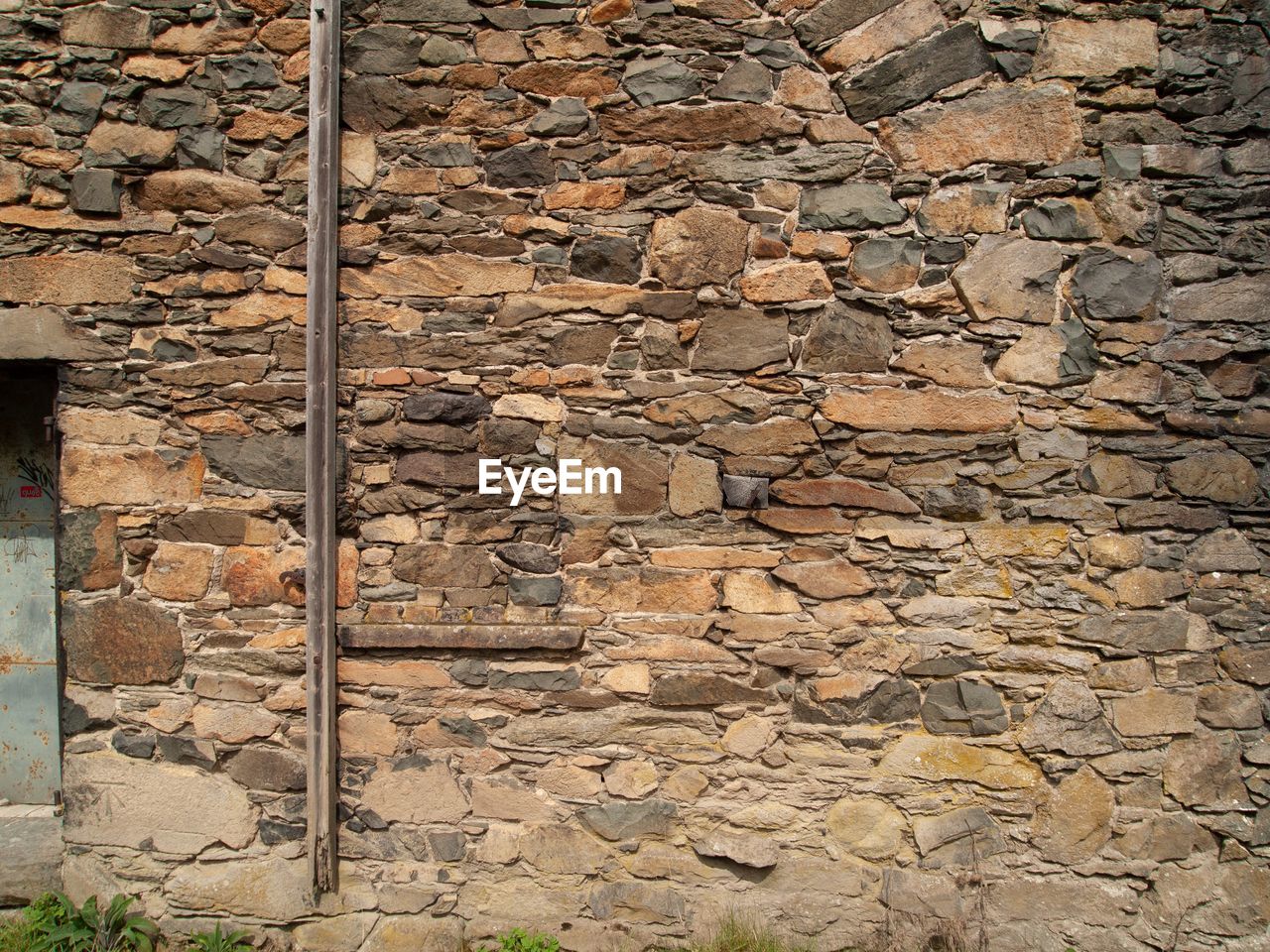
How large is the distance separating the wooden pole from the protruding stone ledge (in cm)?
11

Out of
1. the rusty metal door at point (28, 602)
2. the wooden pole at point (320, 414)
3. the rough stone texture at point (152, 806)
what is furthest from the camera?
the rusty metal door at point (28, 602)

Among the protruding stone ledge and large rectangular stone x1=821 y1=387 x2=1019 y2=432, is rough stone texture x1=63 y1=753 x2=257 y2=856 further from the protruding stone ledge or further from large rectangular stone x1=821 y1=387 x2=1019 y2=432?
large rectangular stone x1=821 y1=387 x2=1019 y2=432

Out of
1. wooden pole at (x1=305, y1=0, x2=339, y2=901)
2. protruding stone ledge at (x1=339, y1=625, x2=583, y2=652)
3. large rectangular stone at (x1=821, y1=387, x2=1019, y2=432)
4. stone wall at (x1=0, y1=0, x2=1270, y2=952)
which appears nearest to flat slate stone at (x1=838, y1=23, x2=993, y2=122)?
stone wall at (x1=0, y1=0, x2=1270, y2=952)

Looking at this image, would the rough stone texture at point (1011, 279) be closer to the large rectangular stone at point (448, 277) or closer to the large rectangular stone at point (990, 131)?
the large rectangular stone at point (990, 131)

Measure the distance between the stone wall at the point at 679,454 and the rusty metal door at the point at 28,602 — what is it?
0.42 m

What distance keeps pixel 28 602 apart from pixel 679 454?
106 inches

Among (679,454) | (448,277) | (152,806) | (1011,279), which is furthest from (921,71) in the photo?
(152,806)

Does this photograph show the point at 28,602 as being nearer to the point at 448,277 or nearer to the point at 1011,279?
the point at 448,277

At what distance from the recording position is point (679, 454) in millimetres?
2572

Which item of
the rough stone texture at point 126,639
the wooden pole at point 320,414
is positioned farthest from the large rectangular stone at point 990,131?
the rough stone texture at point 126,639

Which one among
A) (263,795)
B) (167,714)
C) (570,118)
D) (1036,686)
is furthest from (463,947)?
(570,118)

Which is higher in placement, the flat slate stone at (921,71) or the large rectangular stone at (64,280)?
the flat slate stone at (921,71)

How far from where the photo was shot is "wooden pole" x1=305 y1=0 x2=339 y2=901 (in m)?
2.50

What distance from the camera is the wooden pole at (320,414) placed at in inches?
98.5
